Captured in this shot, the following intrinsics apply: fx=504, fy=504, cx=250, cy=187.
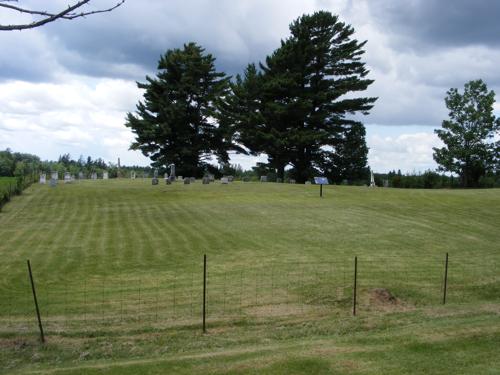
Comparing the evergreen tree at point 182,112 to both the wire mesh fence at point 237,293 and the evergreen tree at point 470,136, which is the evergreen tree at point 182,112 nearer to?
the evergreen tree at point 470,136

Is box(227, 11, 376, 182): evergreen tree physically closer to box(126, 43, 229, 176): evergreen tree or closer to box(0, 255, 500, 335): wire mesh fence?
box(126, 43, 229, 176): evergreen tree

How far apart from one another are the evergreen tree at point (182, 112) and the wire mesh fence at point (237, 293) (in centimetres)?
4068

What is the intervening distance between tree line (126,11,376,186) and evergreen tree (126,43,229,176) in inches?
4.3

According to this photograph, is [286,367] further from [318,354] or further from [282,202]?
[282,202]

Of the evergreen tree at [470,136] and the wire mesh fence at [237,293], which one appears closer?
the wire mesh fence at [237,293]

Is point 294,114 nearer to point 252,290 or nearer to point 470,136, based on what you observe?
point 470,136

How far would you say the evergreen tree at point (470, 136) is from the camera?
2020 inches

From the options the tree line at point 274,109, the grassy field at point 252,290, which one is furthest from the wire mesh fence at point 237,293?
the tree line at point 274,109

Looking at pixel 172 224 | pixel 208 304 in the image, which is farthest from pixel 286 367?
pixel 172 224

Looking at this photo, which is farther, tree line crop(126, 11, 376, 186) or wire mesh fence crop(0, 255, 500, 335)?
tree line crop(126, 11, 376, 186)

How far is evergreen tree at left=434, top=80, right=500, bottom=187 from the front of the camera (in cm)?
5131

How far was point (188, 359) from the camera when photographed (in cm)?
745

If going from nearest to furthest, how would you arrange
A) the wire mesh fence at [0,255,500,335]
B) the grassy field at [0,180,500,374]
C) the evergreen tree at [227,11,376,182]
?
1. the grassy field at [0,180,500,374]
2. the wire mesh fence at [0,255,500,335]
3. the evergreen tree at [227,11,376,182]

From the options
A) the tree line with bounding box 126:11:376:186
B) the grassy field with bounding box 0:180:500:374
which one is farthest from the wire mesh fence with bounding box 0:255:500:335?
the tree line with bounding box 126:11:376:186
